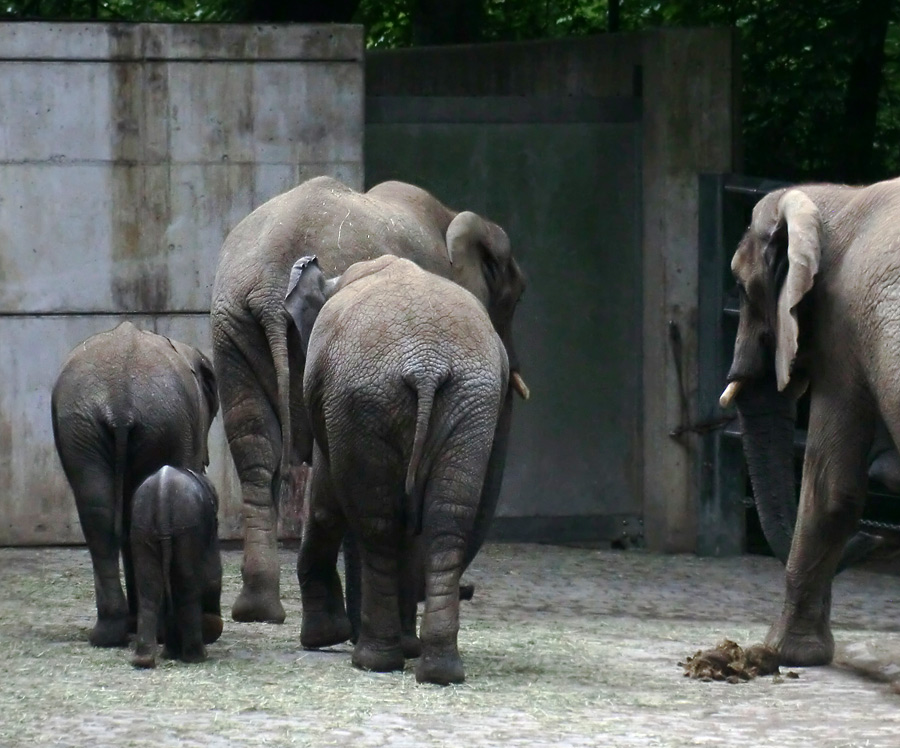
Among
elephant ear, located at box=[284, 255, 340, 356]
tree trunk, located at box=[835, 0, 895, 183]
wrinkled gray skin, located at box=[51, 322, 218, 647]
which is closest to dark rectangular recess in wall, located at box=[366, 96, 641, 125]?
tree trunk, located at box=[835, 0, 895, 183]

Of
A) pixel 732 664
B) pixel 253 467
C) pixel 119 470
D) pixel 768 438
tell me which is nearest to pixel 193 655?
pixel 119 470

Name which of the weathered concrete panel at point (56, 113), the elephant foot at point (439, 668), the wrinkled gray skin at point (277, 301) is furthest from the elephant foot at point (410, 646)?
the weathered concrete panel at point (56, 113)

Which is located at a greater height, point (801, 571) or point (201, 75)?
point (201, 75)

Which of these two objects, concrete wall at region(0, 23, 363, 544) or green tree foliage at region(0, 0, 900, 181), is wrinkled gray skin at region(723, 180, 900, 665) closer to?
concrete wall at region(0, 23, 363, 544)

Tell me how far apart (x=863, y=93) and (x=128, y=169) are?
4.93 meters

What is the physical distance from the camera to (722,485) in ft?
42.2

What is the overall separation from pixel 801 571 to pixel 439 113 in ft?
18.7

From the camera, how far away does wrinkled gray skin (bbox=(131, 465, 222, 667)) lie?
7867mm

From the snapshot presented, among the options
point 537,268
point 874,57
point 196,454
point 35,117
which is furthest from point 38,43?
point 874,57

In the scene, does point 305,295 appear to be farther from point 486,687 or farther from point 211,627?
point 486,687

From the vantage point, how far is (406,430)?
293 inches

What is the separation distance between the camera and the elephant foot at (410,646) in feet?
26.3

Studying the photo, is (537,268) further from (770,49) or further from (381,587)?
(381,587)

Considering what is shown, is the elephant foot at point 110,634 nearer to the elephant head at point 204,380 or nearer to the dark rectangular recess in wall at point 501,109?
the elephant head at point 204,380
